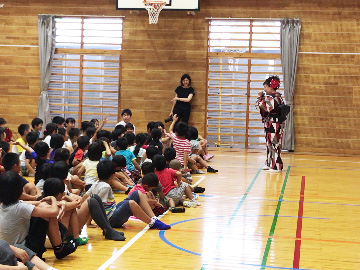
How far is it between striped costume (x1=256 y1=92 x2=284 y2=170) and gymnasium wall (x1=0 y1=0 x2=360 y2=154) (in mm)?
3938

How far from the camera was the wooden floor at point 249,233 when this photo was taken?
5500mm

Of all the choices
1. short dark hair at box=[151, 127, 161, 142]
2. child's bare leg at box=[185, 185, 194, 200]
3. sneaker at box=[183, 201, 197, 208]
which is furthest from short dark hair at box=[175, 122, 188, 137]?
sneaker at box=[183, 201, 197, 208]

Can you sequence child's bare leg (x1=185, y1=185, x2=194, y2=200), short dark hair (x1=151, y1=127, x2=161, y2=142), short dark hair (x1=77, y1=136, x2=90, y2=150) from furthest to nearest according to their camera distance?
1. short dark hair (x1=151, y1=127, x2=161, y2=142)
2. short dark hair (x1=77, y1=136, x2=90, y2=150)
3. child's bare leg (x1=185, y1=185, x2=194, y2=200)

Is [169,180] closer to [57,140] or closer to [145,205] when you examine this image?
[145,205]

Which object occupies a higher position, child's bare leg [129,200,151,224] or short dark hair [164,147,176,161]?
short dark hair [164,147,176,161]

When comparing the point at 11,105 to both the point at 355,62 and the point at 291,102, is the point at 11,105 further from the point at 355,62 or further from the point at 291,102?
the point at 355,62

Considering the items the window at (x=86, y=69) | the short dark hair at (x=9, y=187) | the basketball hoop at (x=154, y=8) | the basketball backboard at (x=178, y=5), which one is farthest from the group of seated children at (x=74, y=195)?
the window at (x=86, y=69)

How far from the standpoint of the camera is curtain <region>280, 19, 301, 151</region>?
1593 cm

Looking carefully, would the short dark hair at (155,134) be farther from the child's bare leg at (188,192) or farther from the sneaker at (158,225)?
the sneaker at (158,225)

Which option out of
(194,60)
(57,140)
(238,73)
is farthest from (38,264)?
(238,73)

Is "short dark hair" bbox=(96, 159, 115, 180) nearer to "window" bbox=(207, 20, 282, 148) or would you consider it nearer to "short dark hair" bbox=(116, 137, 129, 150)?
"short dark hair" bbox=(116, 137, 129, 150)

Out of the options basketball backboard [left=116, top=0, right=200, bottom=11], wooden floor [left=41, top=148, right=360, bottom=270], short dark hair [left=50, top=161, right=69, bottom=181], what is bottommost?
wooden floor [left=41, top=148, right=360, bottom=270]

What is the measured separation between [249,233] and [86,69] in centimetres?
1163

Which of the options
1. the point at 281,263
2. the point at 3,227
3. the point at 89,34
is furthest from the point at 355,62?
the point at 3,227
